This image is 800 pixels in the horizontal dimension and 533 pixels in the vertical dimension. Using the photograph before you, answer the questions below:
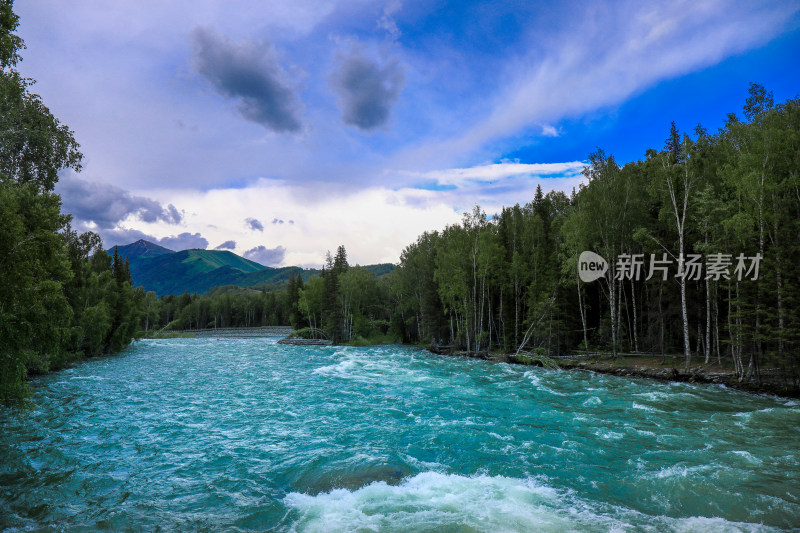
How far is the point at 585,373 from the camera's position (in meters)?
28.0

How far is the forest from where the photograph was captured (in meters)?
20.6

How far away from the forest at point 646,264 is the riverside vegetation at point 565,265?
135 millimetres

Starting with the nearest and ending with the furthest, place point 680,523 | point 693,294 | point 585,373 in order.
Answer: point 680,523 → point 585,373 → point 693,294

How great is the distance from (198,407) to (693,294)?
36.7m

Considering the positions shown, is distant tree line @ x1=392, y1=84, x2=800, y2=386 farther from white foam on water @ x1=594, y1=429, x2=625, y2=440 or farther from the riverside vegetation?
white foam on water @ x1=594, y1=429, x2=625, y2=440

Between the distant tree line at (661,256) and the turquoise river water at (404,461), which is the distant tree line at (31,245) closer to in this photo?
the turquoise river water at (404,461)

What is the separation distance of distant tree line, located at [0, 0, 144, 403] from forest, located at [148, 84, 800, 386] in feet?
95.1

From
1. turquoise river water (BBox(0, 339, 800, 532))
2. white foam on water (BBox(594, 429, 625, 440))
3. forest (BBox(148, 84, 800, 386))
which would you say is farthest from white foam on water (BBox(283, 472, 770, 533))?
forest (BBox(148, 84, 800, 386))

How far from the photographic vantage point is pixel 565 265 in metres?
34.5

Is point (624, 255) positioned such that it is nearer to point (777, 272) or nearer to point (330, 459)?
point (777, 272)

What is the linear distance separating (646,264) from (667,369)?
42.6 ft

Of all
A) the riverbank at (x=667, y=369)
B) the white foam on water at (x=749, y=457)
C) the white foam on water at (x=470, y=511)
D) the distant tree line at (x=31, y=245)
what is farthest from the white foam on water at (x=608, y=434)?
the distant tree line at (x=31, y=245)

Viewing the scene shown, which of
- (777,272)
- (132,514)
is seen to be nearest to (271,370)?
(132,514)

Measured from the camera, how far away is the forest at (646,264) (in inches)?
811
